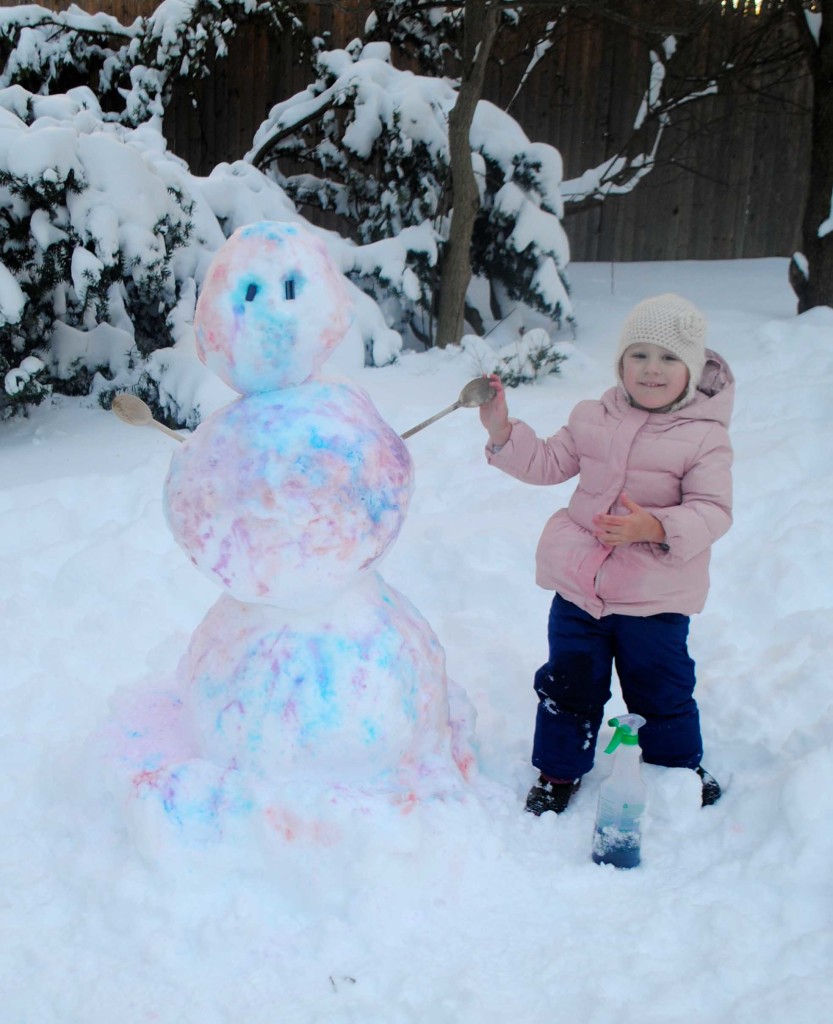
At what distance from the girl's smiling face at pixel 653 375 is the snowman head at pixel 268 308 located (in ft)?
2.33

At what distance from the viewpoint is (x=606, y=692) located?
2.52 m

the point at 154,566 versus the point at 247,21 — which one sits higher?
the point at 247,21

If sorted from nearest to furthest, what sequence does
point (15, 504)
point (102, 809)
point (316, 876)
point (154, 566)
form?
point (316, 876)
point (102, 809)
point (154, 566)
point (15, 504)

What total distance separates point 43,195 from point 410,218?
250 centimetres

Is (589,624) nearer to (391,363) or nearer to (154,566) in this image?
(154,566)

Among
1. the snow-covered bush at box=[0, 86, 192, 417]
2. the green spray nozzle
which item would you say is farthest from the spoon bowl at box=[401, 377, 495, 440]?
the snow-covered bush at box=[0, 86, 192, 417]

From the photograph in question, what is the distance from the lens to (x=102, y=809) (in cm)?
235

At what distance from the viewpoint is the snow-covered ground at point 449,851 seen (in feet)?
6.22

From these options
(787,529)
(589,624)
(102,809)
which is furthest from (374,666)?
(787,529)

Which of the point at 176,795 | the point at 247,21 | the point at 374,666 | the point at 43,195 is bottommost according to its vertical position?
the point at 176,795

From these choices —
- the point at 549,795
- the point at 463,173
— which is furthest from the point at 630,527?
the point at 463,173

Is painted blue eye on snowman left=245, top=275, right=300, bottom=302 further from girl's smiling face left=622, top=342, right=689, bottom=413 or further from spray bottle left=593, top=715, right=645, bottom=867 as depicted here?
spray bottle left=593, top=715, right=645, bottom=867

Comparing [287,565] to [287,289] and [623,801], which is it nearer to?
[287,289]

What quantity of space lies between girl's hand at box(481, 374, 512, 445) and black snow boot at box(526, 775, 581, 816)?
86cm
